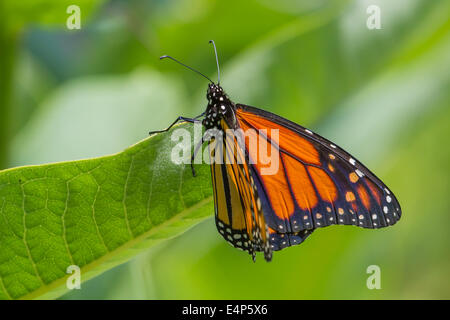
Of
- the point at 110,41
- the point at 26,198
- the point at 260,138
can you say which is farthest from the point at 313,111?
the point at 26,198

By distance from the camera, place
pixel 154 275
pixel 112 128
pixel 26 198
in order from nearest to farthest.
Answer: pixel 26 198 → pixel 154 275 → pixel 112 128
